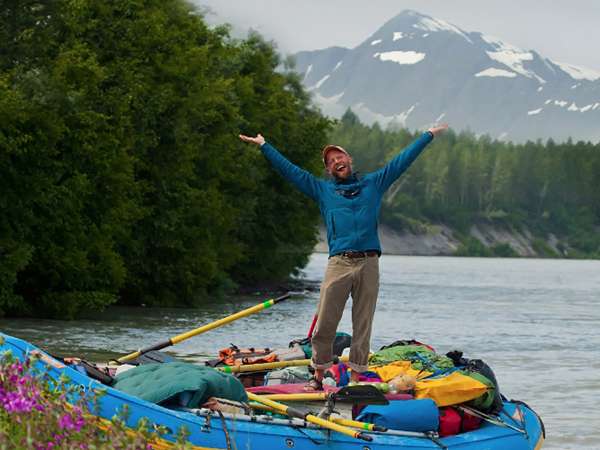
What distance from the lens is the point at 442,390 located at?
11.2 meters

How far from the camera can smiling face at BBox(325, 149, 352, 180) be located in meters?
11.3

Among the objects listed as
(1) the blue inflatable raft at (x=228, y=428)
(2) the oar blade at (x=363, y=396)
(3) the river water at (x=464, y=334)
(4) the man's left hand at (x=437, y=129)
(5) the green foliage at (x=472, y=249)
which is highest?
(4) the man's left hand at (x=437, y=129)

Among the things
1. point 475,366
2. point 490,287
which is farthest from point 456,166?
point 475,366

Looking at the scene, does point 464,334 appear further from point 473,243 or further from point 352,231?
point 473,243

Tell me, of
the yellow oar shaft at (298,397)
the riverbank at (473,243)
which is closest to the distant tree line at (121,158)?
the yellow oar shaft at (298,397)

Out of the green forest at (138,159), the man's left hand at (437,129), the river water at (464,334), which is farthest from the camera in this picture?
the green forest at (138,159)

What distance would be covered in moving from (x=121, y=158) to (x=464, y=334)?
10.5m

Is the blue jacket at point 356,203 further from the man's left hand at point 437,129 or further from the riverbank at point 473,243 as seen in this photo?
the riverbank at point 473,243

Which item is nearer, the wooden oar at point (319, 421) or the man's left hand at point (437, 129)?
the wooden oar at point (319, 421)

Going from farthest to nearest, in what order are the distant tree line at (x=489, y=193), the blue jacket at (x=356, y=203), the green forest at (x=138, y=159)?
the distant tree line at (x=489, y=193) → the green forest at (x=138, y=159) → the blue jacket at (x=356, y=203)

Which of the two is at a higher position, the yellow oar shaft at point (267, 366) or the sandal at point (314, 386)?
the sandal at point (314, 386)

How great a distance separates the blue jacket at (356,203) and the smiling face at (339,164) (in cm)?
9

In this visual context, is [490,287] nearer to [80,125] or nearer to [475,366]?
[80,125]

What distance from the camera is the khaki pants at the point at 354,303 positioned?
1123 centimetres
